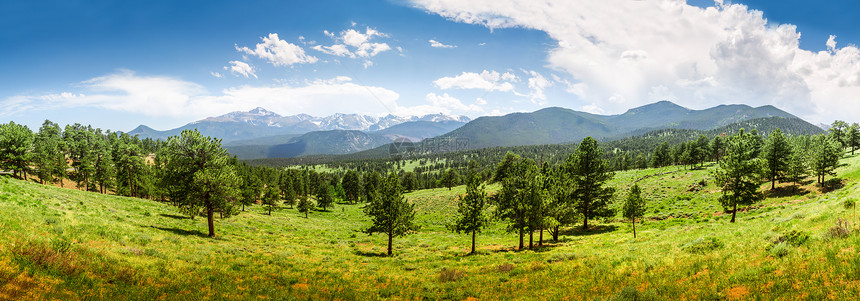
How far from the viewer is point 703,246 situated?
17.9 m

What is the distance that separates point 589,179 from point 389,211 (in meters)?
27.0

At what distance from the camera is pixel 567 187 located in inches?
1511

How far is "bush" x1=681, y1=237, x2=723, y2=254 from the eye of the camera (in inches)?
683

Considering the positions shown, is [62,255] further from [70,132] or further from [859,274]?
[70,132]

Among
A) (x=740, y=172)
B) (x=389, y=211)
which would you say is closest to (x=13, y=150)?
(x=389, y=211)

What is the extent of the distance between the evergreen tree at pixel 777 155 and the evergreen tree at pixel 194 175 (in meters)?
73.8

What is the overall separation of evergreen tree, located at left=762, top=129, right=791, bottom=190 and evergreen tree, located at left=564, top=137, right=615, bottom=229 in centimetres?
2920

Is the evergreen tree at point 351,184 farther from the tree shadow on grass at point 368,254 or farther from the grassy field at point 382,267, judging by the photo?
the tree shadow on grass at point 368,254

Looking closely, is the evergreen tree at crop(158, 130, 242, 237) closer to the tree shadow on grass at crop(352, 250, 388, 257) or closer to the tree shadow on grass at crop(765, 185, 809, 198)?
the tree shadow on grass at crop(352, 250, 388, 257)

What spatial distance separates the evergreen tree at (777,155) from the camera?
4566cm

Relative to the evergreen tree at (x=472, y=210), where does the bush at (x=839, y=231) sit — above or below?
above

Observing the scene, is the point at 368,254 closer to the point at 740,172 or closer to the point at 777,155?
the point at 740,172

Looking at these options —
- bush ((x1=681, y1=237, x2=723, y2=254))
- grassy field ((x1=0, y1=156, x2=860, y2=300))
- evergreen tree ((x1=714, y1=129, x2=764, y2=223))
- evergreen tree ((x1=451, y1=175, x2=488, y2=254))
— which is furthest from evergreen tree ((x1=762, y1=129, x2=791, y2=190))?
evergreen tree ((x1=451, y1=175, x2=488, y2=254))

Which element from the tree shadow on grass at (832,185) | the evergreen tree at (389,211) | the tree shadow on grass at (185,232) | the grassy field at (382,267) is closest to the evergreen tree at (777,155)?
the tree shadow on grass at (832,185)
